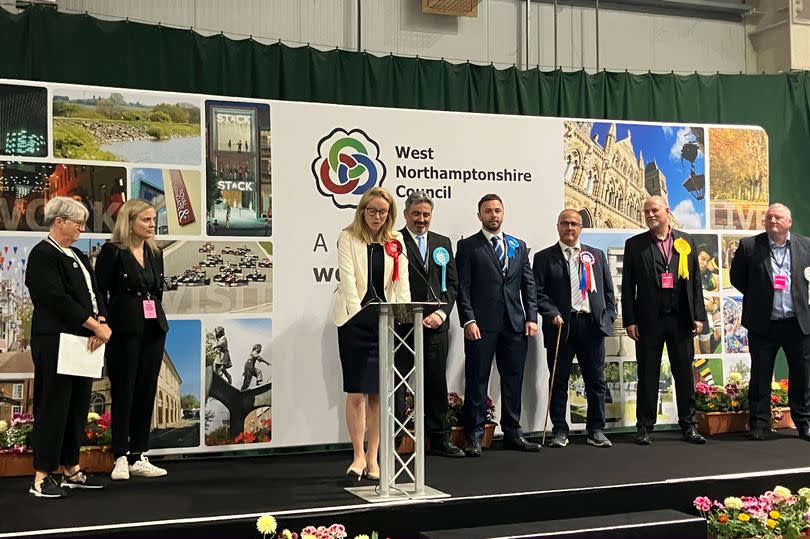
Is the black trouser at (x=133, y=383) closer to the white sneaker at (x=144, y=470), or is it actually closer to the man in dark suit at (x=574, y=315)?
the white sneaker at (x=144, y=470)

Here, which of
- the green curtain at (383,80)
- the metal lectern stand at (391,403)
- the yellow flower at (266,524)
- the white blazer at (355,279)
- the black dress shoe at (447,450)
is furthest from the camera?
the green curtain at (383,80)

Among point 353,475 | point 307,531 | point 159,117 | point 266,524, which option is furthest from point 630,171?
point 266,524

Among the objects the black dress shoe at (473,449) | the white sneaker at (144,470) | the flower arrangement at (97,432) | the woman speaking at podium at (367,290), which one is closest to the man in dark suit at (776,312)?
the black dress shoe at (473,449)

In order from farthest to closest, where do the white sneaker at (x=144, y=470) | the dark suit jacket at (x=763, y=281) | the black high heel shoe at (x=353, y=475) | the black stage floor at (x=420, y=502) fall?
1. the dark suit jacket at (x=763, y=281)
2. the white sneaker at (x=144, y=470)
3. the black high heel shoe at (x=353, y=475)
4. the black stage floor at (x=420, y=502)

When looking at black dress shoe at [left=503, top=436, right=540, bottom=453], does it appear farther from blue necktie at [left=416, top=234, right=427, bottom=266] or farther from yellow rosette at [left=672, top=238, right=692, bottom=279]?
yellow rosette at [left=672, top=238, right=692, bottom=279]

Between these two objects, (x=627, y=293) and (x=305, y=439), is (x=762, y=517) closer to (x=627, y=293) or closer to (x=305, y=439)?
(x=627, y=293)

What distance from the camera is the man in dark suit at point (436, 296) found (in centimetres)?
475

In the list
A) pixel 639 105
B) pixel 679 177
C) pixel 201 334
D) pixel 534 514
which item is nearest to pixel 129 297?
pixel 201 334

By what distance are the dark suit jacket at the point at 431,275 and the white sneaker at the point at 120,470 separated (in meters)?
1.62

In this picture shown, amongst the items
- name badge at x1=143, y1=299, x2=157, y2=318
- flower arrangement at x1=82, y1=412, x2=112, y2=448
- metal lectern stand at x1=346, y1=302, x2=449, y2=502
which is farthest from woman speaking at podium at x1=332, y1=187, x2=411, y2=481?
flower arrangement at x1=82, y1=412, x2=112, y2=448

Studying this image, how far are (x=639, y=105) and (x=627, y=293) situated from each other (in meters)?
2.97

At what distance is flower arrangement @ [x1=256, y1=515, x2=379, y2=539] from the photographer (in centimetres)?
321

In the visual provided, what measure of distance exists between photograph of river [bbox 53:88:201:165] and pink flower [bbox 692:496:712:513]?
3.14 meters

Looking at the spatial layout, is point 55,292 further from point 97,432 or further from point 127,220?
point 97,432
